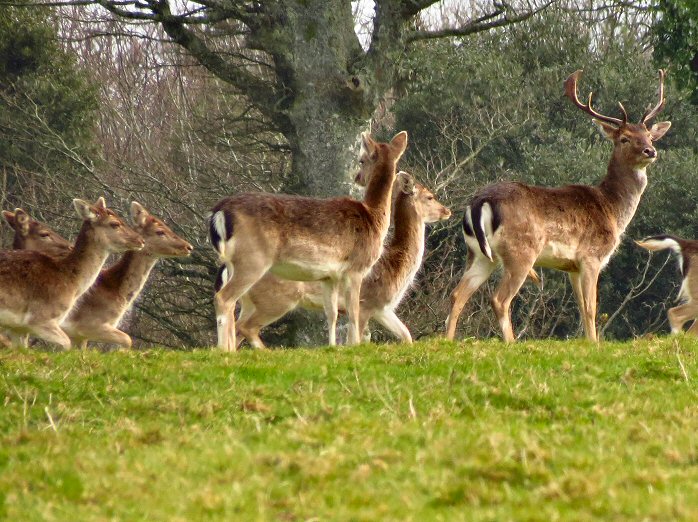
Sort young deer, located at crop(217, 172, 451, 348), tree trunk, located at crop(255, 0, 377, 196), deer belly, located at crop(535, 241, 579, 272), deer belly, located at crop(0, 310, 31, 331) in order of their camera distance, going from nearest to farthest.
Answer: deer belly, located at crop(0, 310, 31, 331), deer belly, located at crop(535, 241, 579, 272), young deer, located at crop(217, 172, 451, 348), tree trunk, located at crop(255, 0, 377, 196)

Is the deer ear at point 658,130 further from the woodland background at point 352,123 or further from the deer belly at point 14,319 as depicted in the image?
the deer belly at point 14,319

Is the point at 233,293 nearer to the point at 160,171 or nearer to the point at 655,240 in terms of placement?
the point at 655,240

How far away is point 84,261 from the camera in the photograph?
1220 centimetres

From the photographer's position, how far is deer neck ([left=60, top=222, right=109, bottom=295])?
A: 1206 centimetres

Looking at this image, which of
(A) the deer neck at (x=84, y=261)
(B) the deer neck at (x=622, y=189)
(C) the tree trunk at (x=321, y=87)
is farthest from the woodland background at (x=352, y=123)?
(A) the deer neck at (x=84, y=261)

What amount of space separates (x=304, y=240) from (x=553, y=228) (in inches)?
94.3

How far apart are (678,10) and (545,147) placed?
4216 millimetres

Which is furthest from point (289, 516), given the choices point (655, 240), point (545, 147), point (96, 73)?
point (96, 73)

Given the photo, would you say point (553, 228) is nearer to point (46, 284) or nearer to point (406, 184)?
point (406, 184)

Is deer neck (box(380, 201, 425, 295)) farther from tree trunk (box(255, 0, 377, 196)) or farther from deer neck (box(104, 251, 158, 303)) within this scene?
tree trunk (box(255, 0, 377, 196))

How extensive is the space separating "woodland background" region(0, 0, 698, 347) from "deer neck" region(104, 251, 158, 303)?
4842 mm

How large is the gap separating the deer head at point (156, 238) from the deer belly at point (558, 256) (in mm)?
3618

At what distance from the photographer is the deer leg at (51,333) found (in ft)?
38.3

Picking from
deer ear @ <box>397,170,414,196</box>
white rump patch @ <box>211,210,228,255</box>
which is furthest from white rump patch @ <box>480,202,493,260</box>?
white rump patch @ <box>211,210,228,255</box>
